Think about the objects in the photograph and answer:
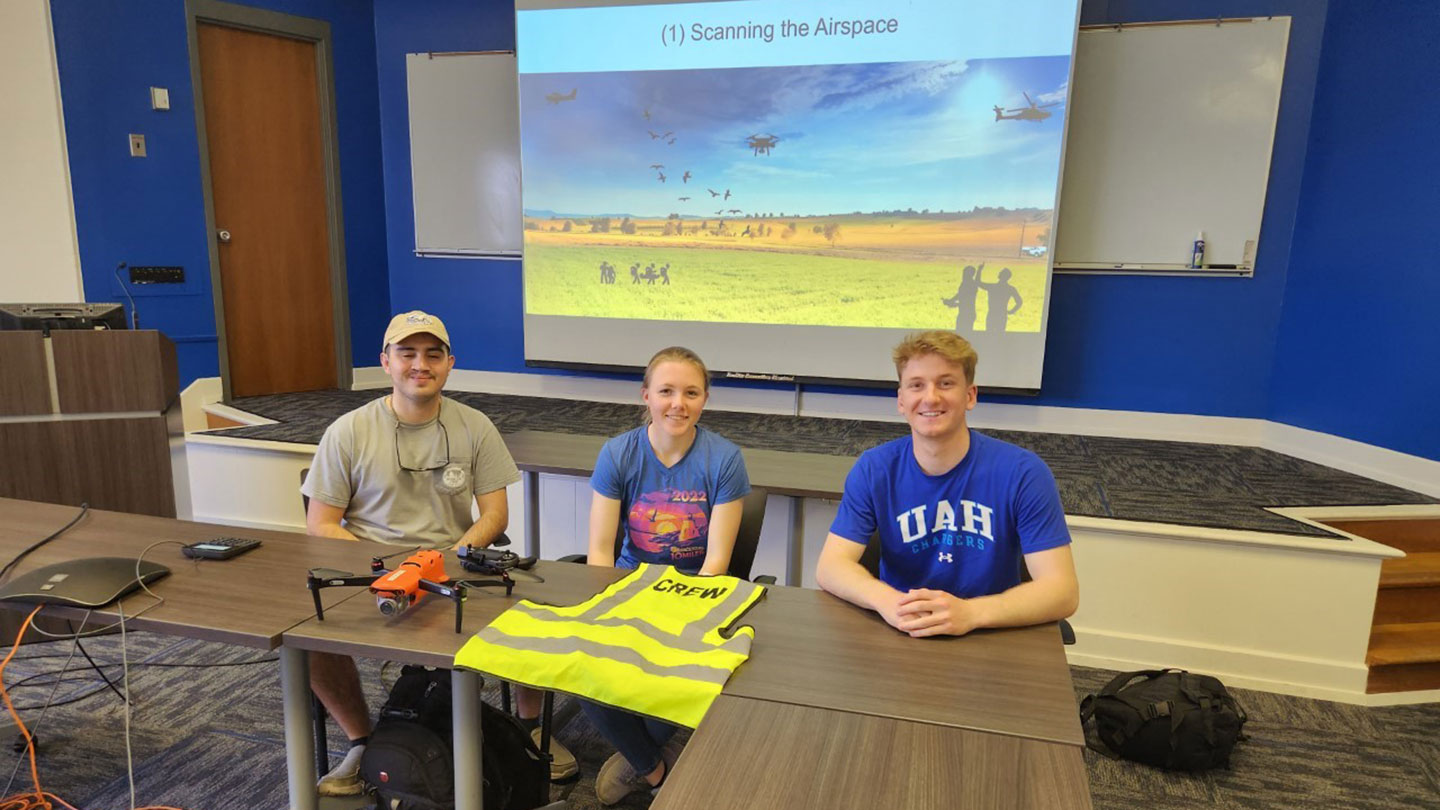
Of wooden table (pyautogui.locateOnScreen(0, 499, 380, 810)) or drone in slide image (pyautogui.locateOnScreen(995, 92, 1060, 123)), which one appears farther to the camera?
drone in slide image (pyautogui.locateOnScreen(995, 92, 1060, 123))

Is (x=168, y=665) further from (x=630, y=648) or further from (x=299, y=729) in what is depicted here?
(x=630, y=648)

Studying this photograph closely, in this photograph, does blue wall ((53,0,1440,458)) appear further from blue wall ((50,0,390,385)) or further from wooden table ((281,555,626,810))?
wooden table ((281,555,626,810))

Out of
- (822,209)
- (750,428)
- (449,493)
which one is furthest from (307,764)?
(822,209)

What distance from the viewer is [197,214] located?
184 inches

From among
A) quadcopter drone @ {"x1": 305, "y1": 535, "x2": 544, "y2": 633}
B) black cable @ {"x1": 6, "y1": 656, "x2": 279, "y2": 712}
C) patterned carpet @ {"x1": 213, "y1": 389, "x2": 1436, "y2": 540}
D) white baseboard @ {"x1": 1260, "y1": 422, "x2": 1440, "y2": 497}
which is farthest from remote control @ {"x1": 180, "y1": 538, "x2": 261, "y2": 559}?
white baseboard @ {"x1": 1260, "y1": 422, "x2": 1440, "y2": 497}

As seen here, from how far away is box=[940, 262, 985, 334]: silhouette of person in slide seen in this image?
4.21 metres

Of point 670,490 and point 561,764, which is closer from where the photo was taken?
point 670,490

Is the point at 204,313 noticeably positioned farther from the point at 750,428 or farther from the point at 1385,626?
the point at 1385,626

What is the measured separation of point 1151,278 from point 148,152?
228 inches

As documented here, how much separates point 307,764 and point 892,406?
364cm

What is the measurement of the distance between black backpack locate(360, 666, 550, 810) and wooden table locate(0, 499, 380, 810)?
15cm

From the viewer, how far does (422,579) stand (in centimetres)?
146

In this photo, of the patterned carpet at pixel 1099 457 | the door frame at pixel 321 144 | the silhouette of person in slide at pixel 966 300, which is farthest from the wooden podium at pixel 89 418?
the silhouette of person in slide at pixel 966 300

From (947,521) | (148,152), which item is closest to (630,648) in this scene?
(947,521)
